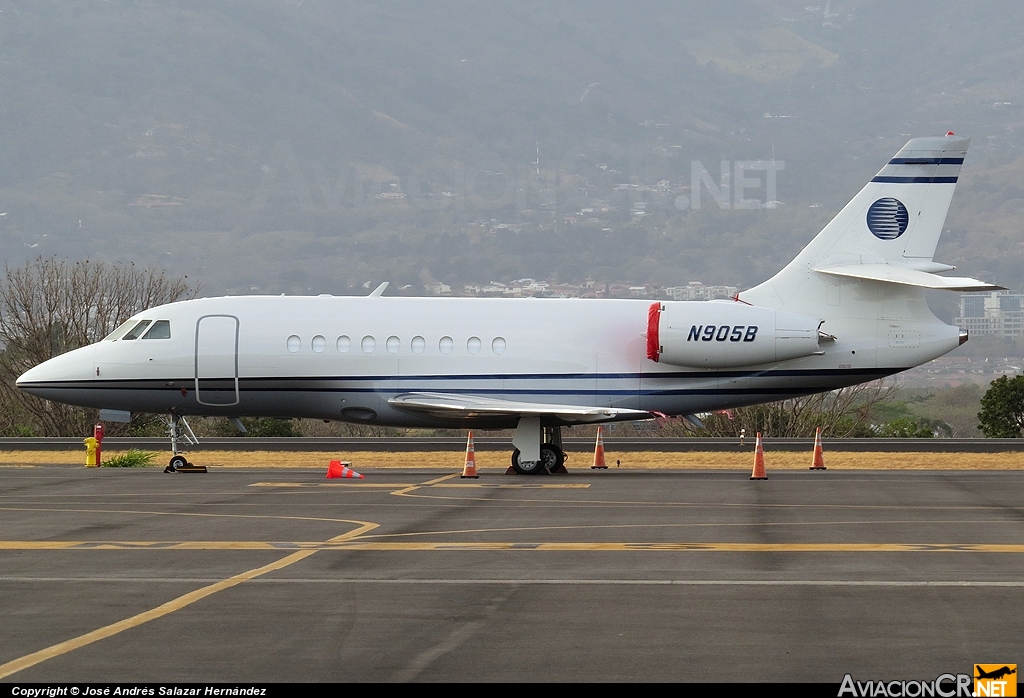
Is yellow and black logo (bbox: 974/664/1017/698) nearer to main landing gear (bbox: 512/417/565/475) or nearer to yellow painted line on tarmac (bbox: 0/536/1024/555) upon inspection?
yellow painted line on tarmac (bbox: 0/536/1024/555)

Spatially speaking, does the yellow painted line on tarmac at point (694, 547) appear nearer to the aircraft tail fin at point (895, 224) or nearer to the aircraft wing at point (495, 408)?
the aircraft wing at point (495, 408)

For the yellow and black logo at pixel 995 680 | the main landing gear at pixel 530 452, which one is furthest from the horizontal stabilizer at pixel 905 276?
the yellow and black logo at pixel 995 680

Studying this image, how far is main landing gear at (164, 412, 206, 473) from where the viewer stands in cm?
2531

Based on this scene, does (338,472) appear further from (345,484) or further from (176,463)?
(176,463)

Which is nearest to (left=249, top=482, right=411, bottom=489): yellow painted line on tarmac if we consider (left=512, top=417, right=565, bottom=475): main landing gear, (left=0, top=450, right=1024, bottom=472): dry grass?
(left=512, top=417, right=565, bottom=475): main landing gear

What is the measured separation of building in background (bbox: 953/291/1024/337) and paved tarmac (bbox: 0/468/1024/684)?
6029 inches

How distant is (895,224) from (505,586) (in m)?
16.3

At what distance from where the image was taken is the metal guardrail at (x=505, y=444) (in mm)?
32500

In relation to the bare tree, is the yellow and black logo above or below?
below

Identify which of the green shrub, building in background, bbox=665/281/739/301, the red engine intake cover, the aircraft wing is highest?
building in background, bbox=665/281/739/301

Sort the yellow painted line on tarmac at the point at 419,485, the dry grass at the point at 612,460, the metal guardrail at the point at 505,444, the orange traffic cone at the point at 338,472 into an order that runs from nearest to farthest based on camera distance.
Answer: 1. the yellow painted line on tarmac at the point at 419,485
2. the orange traffic cone at the point at 338,472
3. the dry grass at the point at 612,460
4. the metal guardrail at the point at 505,444

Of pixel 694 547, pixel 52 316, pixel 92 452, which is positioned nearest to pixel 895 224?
pixel 694 547

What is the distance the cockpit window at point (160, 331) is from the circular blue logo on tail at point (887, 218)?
1343 centimetres

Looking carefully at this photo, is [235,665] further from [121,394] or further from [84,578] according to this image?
[121,394]
